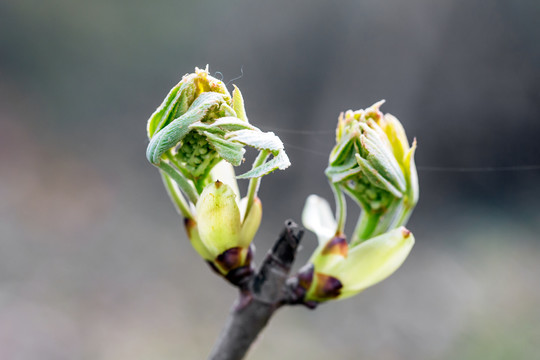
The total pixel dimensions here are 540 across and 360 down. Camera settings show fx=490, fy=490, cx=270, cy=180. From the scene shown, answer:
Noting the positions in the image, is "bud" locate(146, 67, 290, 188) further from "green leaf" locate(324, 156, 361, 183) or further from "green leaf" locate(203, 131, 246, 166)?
"green leaf" locate(324, 156, 361, 183)

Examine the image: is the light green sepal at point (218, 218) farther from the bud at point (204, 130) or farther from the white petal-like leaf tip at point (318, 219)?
the white petal-like leaf tip at point (318, 219)

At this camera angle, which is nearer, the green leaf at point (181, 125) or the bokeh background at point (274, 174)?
the green leaf at point (181, 125)

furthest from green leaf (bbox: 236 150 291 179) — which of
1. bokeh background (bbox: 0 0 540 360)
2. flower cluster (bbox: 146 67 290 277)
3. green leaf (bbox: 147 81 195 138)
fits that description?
bokeh background (bbox: 0 0 540 360)

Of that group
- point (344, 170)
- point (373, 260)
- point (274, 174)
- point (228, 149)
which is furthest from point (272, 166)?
point (274, 174)

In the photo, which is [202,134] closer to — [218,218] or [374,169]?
[218,218]

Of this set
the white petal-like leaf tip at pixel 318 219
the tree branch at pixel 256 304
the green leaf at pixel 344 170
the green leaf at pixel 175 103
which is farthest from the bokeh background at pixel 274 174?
the green leaf at pixel 175 103

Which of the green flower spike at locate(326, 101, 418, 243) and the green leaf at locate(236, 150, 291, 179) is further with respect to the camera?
the green flower spike at locate(326, 101, 418, 243)

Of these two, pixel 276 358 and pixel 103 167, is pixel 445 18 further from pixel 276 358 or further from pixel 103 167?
pixel 103 167
